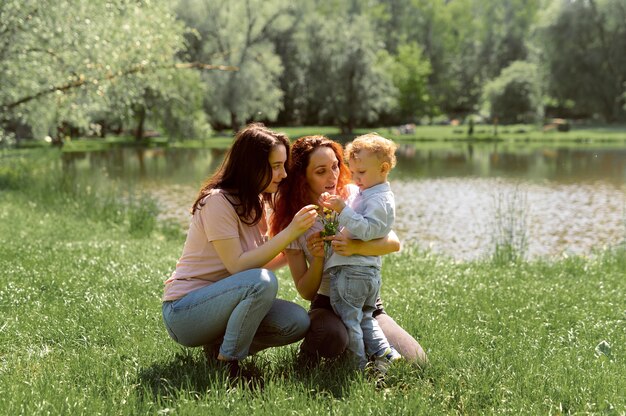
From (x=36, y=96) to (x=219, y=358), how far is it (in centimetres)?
1297

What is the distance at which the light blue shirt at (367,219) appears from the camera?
12.4 ft

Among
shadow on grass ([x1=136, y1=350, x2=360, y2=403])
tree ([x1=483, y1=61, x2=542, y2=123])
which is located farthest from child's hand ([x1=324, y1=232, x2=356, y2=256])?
tree ([x1=483, y1=61, x2=542, y2=123])

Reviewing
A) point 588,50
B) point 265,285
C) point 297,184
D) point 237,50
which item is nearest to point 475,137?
point 588,50

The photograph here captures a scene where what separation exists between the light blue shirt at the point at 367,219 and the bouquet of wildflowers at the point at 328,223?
0.16 ft

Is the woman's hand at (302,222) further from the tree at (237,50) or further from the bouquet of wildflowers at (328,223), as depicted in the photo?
the tree at (237,50)

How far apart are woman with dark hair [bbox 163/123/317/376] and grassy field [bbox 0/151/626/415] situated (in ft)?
0.75

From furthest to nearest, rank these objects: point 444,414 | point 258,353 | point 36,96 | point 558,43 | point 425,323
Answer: point 558,43, point 36,96, point 425,323, point 258,353, point 444,414

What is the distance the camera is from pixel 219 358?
12.3 feet

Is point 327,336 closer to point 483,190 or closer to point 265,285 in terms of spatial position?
point 265,285

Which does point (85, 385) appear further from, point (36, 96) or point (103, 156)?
point (103, 156)

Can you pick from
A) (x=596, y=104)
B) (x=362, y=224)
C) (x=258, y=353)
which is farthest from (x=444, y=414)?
(x=596, y=104)

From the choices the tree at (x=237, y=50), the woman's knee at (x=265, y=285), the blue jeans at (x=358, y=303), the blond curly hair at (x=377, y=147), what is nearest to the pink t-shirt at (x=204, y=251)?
the woman's knee at (x=265, y=285)

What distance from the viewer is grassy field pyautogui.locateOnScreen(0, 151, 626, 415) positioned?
11.2ft

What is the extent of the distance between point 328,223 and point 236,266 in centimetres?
59
